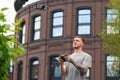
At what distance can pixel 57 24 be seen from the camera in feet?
141

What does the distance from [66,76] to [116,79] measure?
3332 cm

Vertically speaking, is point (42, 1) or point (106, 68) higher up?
point (42, 1)

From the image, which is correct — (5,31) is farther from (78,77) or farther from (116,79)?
(116,79)

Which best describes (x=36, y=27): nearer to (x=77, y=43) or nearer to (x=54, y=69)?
(x=54, y=69)

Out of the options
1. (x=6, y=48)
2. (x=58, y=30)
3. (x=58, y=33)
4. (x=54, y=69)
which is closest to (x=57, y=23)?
(x=58, y=30)

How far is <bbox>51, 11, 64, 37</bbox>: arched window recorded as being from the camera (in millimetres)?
42750

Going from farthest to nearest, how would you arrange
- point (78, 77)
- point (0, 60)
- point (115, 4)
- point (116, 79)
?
point (116, 79) → point (115, 4) → point (0, 60) → point (78, 77)

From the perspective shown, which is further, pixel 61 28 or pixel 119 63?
pixel 61 28

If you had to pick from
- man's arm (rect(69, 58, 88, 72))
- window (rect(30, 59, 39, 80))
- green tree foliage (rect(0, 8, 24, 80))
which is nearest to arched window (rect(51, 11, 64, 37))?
window (rect(30, 59, 39, 80))

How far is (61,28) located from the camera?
42688 mm

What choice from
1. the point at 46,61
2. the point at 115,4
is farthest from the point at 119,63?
the point at 46,61

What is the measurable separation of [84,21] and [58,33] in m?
2.91

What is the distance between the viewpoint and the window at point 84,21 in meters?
41.8

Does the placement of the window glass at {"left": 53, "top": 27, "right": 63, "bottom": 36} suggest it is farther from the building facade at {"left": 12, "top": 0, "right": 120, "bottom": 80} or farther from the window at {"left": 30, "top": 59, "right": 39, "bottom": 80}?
the window at {"left": 30, "top": 59, "right": 39, "bottom": 80}
